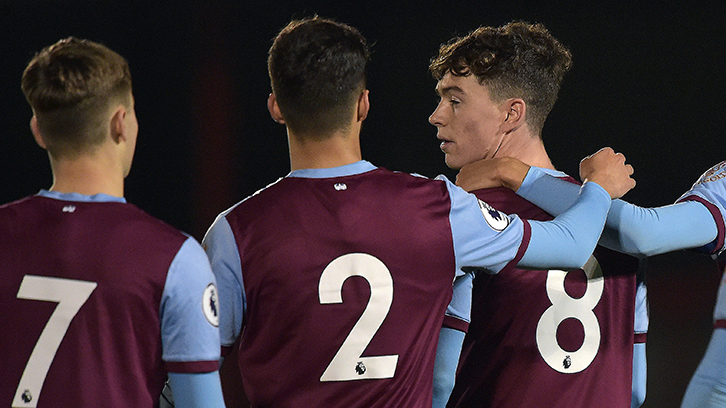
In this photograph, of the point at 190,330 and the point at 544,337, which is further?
the point at 544,337

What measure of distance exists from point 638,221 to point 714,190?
287 millimetres

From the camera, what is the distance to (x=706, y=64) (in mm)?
5246

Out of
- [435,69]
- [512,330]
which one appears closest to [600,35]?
[435,69]

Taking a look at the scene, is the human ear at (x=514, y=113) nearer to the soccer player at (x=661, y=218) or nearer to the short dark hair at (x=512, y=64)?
the short dark hair at (x=512, y=64)

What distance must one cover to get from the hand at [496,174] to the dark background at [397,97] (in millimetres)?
3597

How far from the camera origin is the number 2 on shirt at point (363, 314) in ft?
4.82

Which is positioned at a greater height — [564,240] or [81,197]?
[81,197]

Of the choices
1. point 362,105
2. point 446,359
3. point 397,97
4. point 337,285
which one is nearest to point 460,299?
point 446,359

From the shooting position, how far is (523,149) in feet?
6.62

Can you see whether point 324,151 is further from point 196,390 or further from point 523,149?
point 523,149

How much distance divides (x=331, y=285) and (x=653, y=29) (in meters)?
4.47

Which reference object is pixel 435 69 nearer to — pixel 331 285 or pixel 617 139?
pixel 331 285

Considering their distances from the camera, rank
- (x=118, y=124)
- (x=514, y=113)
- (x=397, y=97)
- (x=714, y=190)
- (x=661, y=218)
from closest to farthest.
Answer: (x=118, y=124) < (x=661, y=218) < (x=714, y=190) < (x=514, y=113) < (x=397, y=97)

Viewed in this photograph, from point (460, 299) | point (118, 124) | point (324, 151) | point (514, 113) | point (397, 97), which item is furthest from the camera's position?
point (397, 97)
